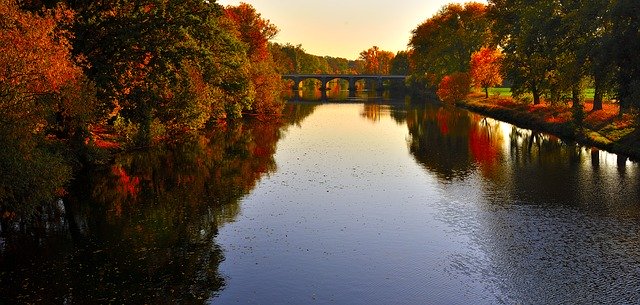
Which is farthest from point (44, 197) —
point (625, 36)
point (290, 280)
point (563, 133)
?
point (563, 133)

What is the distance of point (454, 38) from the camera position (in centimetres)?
11844

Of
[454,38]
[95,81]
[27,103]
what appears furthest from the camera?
[454,38]

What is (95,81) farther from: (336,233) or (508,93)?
(508,93)

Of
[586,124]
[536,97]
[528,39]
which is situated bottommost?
[586,124]

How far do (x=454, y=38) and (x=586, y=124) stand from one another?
223 ft

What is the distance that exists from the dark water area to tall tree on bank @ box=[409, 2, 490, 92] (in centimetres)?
7567

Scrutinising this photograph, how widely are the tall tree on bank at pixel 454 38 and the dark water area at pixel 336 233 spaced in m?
75.7

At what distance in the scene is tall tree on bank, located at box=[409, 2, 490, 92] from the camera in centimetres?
11644

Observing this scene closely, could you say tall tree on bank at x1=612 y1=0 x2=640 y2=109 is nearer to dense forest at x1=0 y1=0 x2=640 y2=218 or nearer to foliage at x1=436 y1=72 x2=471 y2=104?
dense forest at x1=0 y1=0 x2=640 y2=218

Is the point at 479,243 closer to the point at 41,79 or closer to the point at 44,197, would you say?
the point at 44,197

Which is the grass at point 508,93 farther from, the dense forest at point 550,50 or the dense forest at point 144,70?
the dense forest at point 144,70

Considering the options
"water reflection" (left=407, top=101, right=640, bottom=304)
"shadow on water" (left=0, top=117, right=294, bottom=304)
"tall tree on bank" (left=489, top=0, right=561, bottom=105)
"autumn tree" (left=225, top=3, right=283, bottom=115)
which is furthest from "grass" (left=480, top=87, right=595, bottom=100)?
"shadow on water" (left=0, top=117, right=294, bottom=304)

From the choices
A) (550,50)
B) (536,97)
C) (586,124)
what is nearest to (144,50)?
(550,50)

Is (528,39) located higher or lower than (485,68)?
higher
